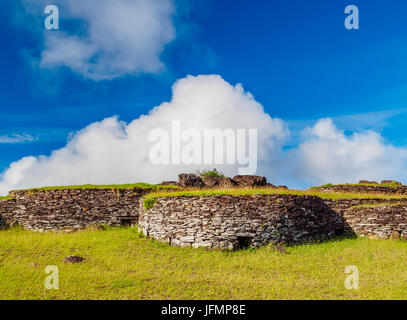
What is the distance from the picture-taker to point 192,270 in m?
14.3

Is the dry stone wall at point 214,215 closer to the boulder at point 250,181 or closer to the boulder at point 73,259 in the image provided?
the boulder at point 73,259

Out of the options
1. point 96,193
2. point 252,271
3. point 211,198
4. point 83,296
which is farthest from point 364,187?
point 83,296

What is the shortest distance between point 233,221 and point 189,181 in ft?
34.5

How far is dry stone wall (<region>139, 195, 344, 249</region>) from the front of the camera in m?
17.4

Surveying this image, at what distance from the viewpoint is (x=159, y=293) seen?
11531 mm

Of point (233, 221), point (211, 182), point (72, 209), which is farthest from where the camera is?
point (211, 182)

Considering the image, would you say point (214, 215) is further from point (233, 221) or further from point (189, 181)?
point (189, 181)

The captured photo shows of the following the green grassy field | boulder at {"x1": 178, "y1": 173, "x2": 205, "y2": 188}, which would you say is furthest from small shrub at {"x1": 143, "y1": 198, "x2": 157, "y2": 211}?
boulder at {"x1": 178, "y1": 173, "x2": 205, "y2": 188}

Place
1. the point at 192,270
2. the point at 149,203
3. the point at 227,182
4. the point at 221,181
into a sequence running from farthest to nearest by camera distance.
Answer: the point at 221,181
the point at 227,182
the point at 149,203
the point at 192,270

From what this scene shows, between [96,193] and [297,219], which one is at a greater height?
[96,193]

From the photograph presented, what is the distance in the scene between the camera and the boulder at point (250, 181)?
1068 inches

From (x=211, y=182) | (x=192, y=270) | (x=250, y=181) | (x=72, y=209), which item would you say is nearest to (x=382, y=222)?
(x=250, y=181)
